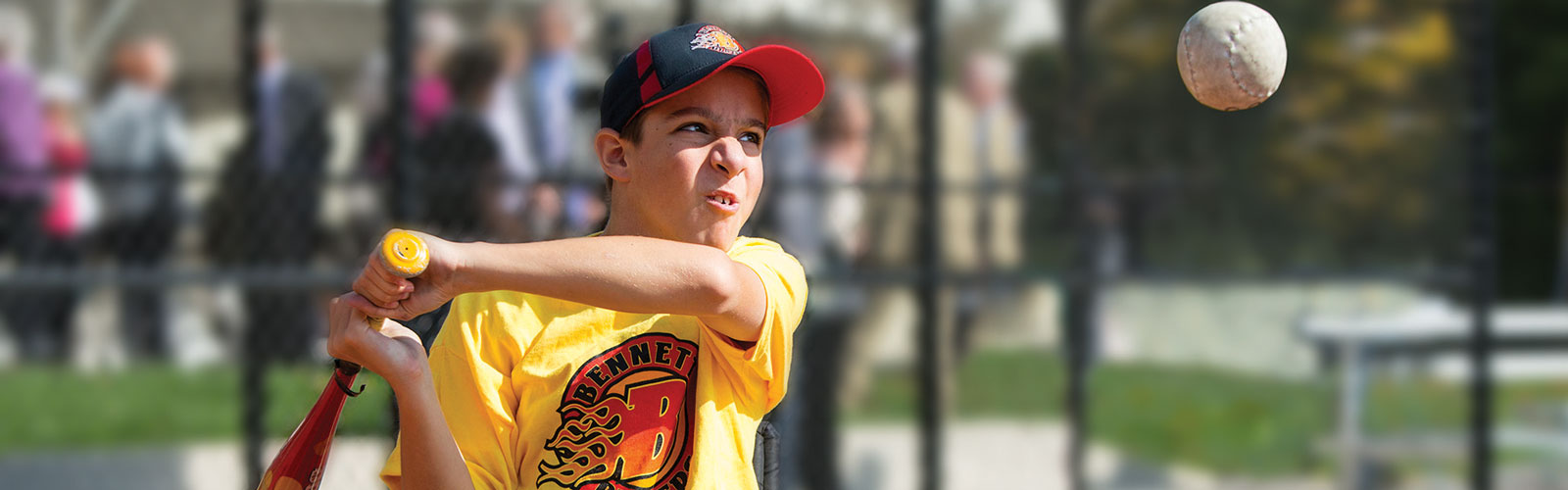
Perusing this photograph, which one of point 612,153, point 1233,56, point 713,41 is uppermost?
point 1233,56

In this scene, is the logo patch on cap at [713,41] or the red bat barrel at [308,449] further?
the logo patch on cap at [713,41]


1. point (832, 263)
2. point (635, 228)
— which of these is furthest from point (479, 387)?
point (832, 263)

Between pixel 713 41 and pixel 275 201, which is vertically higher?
pixel 275 201

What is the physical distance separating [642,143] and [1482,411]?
15.7ft

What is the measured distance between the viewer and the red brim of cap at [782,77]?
2066 millimetres

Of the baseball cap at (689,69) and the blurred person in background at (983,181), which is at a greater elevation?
the blurred person in background at (983,181)

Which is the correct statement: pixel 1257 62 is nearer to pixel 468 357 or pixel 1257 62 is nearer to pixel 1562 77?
pixel 468 357

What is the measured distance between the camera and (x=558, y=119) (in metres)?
5.53

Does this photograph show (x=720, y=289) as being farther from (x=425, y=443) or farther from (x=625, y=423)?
(x=425, y=443)

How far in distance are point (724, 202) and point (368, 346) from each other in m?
0.52

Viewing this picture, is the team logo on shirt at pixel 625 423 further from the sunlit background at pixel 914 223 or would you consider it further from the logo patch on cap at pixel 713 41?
the sunlit background at pixel 914 223

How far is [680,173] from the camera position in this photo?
6.82 ft

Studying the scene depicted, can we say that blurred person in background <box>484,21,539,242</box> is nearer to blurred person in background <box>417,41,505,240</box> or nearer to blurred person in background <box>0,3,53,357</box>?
blurred person in background <box>417,41,505,240</box>

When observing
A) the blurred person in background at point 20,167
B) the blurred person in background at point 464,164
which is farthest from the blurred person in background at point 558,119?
the blurred person in background at point 20,167
